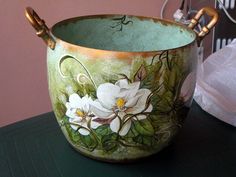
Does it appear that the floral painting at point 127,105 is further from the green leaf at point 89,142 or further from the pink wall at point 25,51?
the pink wall at point 25,51

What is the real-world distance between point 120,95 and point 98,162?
11 cm

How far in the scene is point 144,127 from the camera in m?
0.40

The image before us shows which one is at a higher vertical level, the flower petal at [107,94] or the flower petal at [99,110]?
the flower petal at [107,94]

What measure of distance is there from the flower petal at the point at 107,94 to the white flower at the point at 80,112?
1 centimetres

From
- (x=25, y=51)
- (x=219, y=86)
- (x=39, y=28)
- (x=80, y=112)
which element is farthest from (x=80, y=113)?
(x=25, y=51)

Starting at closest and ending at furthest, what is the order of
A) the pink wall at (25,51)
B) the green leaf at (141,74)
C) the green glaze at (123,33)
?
the green leaf at (141,74)
the green glaze at (123,33)
the pink wall at (25,51)

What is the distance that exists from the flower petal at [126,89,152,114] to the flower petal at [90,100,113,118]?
21 mm

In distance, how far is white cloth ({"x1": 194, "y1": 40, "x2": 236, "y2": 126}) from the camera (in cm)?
56

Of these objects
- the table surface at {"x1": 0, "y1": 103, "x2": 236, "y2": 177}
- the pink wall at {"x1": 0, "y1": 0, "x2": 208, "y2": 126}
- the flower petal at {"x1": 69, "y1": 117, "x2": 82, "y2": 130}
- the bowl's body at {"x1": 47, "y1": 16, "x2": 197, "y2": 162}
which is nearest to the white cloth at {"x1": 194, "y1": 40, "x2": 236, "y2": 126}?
the table surface at {"x1": 0, "y1": 103, "x2": 236, "y2": 177}

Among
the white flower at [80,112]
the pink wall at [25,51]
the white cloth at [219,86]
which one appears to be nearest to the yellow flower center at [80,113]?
the white flower at [80,112]

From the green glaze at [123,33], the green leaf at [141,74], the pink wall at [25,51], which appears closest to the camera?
the green leaf at [141,74]

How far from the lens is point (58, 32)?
467 mm

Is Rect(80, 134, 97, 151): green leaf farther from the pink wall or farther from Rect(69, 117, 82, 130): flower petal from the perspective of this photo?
the pink wall

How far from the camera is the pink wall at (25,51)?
3.02 feet
